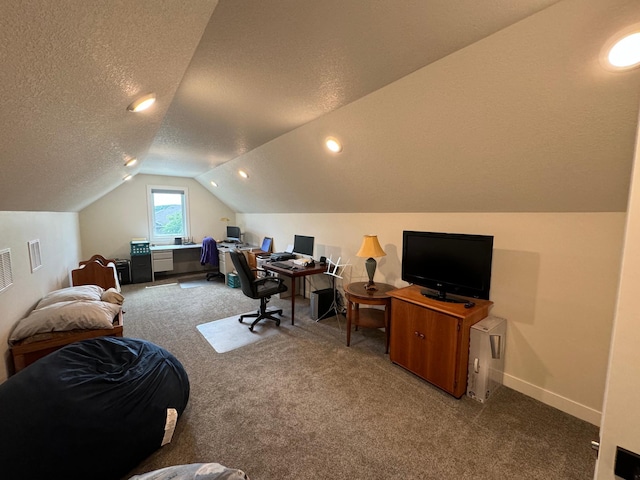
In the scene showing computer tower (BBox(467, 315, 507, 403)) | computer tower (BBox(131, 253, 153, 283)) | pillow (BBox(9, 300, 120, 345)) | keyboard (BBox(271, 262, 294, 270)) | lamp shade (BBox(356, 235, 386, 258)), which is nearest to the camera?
pillow (BBox(9, 300, 120, 345))

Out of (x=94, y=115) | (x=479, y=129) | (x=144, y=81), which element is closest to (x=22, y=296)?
(x=94, y=115)

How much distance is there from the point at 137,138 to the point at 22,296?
1588mm

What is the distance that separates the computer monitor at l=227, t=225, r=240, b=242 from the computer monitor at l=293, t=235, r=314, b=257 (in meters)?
2.54

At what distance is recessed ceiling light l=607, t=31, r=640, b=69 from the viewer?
1.15 meters

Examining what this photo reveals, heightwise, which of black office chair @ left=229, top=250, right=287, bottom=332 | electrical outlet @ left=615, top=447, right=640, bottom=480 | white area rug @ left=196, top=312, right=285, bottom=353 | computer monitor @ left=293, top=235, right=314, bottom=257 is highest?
computer monitor @ left=293, top=235, right=314, bottom=257

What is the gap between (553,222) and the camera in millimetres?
2092

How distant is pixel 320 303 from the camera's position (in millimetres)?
3771

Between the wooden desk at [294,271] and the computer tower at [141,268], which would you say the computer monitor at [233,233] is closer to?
the computer tower at [141,268]

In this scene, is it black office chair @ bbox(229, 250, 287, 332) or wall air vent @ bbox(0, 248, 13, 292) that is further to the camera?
black office chair @ bbox(229, 250, 287, 332)

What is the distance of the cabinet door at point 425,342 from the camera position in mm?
2182

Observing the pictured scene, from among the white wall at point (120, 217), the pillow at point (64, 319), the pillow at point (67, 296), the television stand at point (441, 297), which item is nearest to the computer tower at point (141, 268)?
the white wall at point (120, 217)

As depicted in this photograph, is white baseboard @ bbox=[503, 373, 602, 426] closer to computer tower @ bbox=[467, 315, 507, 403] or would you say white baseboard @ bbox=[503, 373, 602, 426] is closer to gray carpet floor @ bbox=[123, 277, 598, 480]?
gray carpet floor @ bbox=[123, 277, 598, 480]

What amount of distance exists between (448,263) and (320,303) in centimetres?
190

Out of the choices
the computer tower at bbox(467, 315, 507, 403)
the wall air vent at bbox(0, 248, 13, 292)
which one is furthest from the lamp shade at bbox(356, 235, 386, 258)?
the wall air vent at bbox(0, 248, 13, 292)
